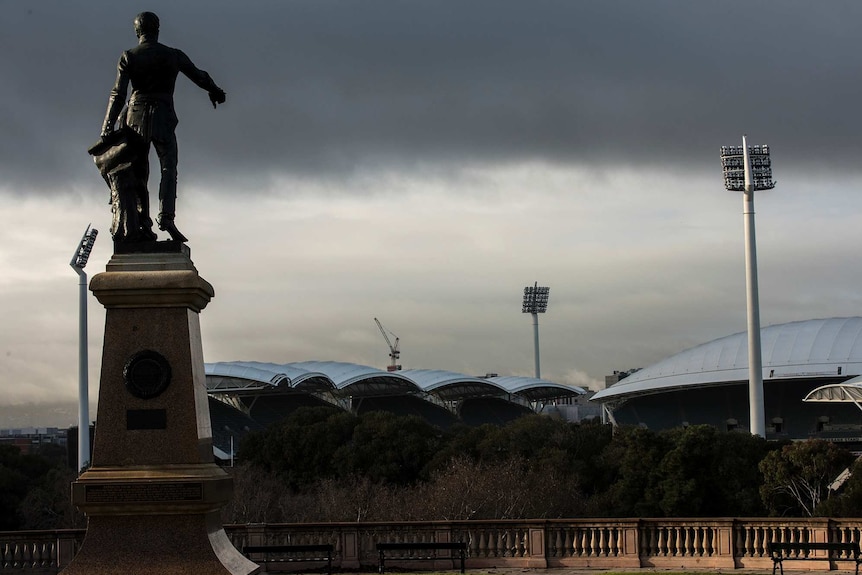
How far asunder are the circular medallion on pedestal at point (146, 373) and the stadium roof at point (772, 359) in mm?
122378

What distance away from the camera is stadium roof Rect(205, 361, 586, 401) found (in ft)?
442

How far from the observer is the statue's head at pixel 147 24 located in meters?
16.7

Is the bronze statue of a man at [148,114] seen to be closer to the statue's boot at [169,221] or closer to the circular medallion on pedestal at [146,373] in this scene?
the statue's boot at [169,221]

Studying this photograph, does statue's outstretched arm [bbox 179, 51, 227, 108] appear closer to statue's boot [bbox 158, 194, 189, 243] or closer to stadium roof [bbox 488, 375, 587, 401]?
statue's boot [bbox 158, 194, 189, 243]

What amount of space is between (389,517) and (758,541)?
2797 cm

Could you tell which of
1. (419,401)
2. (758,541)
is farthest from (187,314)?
(419,401)

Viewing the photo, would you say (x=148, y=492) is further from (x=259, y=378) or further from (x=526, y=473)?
(x=259, y=378)

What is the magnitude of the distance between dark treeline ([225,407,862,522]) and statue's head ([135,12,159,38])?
31556 millimetres

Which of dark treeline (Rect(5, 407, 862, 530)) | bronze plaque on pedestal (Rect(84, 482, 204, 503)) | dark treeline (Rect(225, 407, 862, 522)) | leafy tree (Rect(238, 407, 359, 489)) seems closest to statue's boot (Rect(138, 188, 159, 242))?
bronze plaque on pedestal (Rect(84, 482, 204, 503))

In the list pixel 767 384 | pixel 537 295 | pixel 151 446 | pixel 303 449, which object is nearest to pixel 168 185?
pixel 151 446

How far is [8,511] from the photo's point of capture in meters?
74.2

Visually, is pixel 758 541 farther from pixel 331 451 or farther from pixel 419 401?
pixel 419 401

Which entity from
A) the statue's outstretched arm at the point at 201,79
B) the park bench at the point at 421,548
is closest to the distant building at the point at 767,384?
the park bench at the point at 421,548

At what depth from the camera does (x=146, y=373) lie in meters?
15.5
